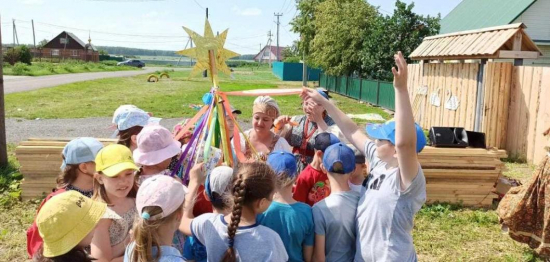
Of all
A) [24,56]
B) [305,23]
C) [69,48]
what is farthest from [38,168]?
[69,48]

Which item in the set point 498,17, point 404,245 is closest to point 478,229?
point 404,245

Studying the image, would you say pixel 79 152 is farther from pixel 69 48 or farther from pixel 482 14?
pixel 69 48

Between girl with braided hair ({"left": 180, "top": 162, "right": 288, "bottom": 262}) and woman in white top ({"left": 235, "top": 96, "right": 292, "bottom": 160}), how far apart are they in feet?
5.36

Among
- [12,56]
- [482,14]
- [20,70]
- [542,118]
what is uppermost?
[482,14]

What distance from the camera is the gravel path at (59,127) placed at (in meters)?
10.4

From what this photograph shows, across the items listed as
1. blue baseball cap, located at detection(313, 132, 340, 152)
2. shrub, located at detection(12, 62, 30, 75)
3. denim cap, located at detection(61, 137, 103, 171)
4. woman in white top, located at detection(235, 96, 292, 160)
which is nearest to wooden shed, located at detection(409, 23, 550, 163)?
woman in white top, located at detection(235, 96, 292, 160)

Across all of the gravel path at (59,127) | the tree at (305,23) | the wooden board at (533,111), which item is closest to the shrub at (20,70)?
the tree at (305,23)

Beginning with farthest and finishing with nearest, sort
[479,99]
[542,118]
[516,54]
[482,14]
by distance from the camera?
[482,14] → [479,99] → [516,54] → [542,118]

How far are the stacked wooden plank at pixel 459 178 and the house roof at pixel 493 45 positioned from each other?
3669mm

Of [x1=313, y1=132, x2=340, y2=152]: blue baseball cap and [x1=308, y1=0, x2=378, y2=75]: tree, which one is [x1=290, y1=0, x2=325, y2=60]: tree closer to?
[x1=308, y1=0, x2=378, y2=75]: tree

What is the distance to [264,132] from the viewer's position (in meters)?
4.04

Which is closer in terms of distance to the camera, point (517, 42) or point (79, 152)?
point (79, 152)

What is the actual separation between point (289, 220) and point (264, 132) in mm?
1708

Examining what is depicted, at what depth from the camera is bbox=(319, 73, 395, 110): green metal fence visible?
1708cm
